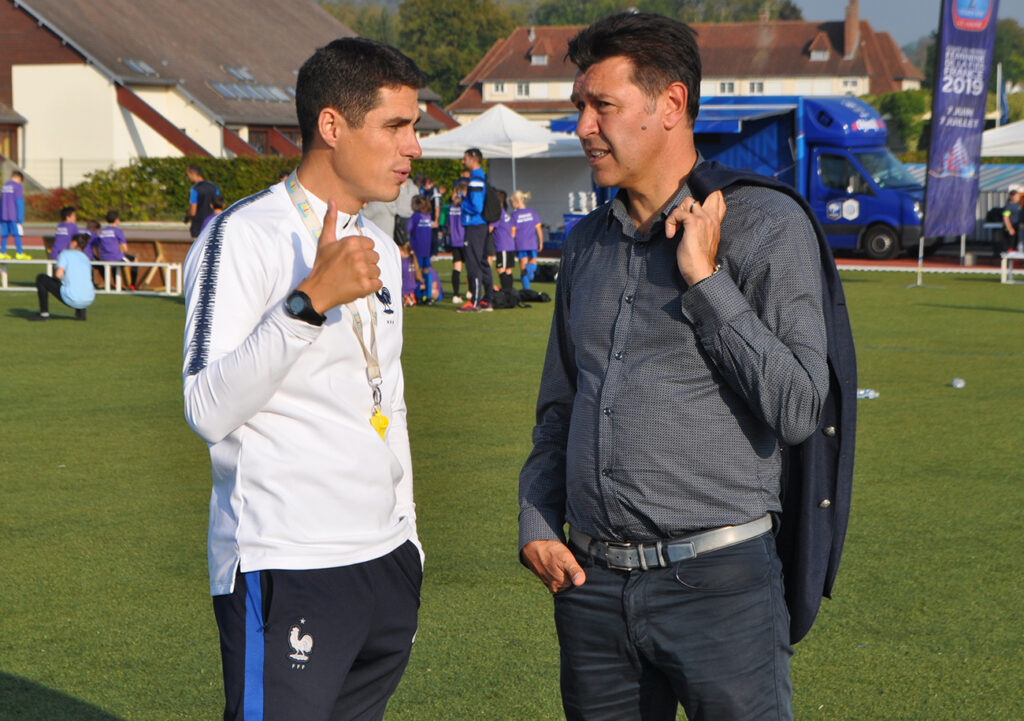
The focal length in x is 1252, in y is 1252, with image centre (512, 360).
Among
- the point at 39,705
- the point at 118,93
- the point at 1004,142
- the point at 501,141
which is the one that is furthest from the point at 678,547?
the point at 118,93

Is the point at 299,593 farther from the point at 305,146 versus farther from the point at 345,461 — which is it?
the point at 305,146

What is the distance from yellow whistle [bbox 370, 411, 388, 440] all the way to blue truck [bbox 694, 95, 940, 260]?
83.0 ft

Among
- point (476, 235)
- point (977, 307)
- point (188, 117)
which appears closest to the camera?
point (476, 235)

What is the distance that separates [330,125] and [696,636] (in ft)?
4.53

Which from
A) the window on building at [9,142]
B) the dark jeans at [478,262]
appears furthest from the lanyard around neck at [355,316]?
the window on building at [9,142]

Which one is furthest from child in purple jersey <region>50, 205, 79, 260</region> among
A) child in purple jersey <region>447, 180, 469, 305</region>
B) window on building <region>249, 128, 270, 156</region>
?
window on building <region>249, 128, 270, 156</region>

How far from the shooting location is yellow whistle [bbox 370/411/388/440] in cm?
280

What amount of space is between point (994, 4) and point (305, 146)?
778 inches

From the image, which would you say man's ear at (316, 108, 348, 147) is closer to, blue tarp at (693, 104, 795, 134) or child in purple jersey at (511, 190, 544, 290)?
child in purple jersey at (511, 190, 544, 290)

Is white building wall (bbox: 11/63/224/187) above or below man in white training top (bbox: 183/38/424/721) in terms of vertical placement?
above

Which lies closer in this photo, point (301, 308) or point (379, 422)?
point (301, 308)

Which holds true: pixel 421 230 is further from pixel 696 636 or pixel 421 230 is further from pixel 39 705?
pixel 696 636

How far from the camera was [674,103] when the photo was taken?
108 inches

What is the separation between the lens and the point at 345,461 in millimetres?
2699
